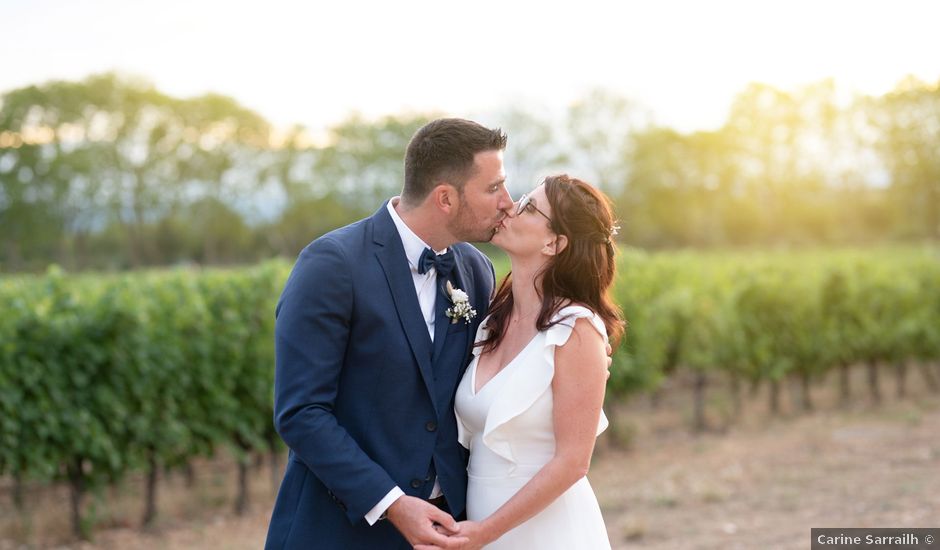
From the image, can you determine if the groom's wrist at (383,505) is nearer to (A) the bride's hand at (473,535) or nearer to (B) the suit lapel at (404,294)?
(A) the bride's hand at (473,535)

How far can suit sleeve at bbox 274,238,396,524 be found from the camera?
9.82ft

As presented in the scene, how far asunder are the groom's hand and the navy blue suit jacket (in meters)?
0.08

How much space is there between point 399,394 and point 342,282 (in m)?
0.43

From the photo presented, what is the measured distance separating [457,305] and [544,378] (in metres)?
0.41

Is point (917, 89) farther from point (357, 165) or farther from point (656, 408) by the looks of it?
point (656, 408)

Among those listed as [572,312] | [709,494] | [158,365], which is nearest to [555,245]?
[572,312]

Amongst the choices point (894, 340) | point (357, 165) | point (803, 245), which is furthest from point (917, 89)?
point (894, 340)

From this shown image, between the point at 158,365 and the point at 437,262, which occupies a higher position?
the point at 437,262

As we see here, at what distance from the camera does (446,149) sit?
3244mm

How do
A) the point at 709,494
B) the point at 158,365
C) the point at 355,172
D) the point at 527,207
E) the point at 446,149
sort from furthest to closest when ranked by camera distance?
the point at 355,172 < the point at 709,494 < the point at 158,365 < the point at 527,207 < the point at 446,149

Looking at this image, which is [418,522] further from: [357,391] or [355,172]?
[355,172]

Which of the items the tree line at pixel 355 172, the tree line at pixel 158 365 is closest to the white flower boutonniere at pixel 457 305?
the tree line at pixel 158 365

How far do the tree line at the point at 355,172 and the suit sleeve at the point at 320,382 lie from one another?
43.6 meters

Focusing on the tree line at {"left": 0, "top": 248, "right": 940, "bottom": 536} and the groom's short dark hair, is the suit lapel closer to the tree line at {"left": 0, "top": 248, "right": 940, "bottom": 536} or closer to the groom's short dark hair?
the groom's short dark hair
